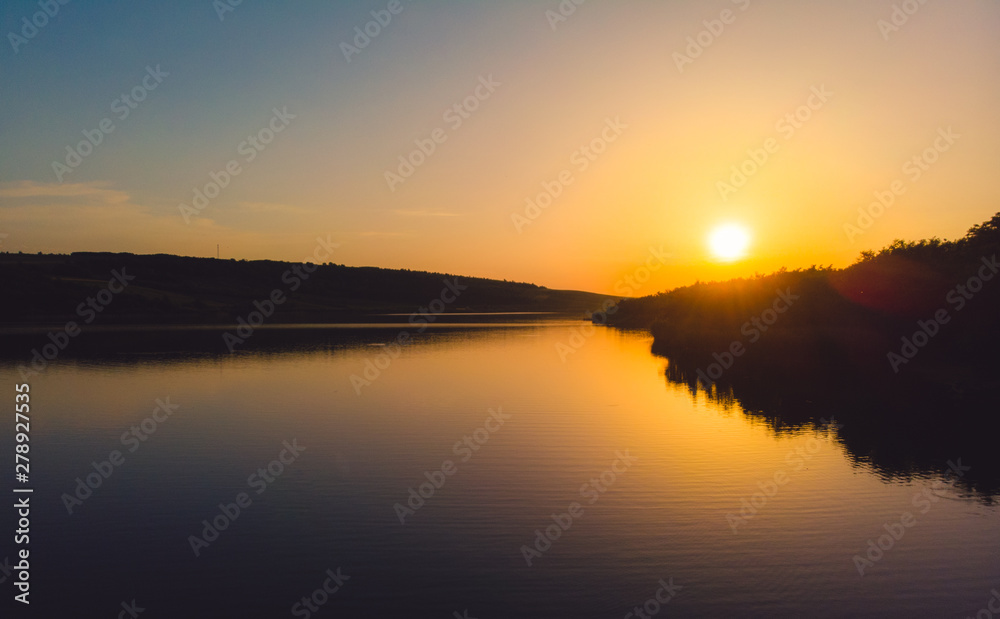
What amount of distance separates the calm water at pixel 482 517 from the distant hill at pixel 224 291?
6924cm

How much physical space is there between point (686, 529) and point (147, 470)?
1084 cm

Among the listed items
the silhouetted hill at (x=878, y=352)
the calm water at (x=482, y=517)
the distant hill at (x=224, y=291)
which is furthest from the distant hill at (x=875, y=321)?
the distant hill at (x=224, y=291)

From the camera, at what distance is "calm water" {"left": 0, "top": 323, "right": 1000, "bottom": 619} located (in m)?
8.64

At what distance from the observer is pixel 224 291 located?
116562 millimetres

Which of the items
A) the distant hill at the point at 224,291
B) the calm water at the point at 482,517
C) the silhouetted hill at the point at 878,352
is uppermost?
the distant hill at the point at 224,291

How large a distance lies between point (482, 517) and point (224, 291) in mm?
114548

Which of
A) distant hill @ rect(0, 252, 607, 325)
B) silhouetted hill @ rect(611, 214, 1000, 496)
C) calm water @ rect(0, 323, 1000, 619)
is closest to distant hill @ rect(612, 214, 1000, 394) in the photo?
silhouetted hill @ rect(611, 214, 1000, 496)

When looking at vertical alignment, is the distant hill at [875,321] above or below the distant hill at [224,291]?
below

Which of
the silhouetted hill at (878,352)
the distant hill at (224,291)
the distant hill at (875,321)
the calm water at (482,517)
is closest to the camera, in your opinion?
the calm water at (482,517)

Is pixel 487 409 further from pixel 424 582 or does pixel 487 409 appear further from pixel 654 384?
pixel 424 582

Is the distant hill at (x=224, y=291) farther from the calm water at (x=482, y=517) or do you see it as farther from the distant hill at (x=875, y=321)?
the calm water at (x=482, y=517)

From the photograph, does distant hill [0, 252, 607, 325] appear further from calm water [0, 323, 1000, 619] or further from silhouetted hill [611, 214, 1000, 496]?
calm water [0, 323, 1000, 619]

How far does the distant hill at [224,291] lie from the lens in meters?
84.9

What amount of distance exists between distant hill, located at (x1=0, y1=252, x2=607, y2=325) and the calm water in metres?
69.2
